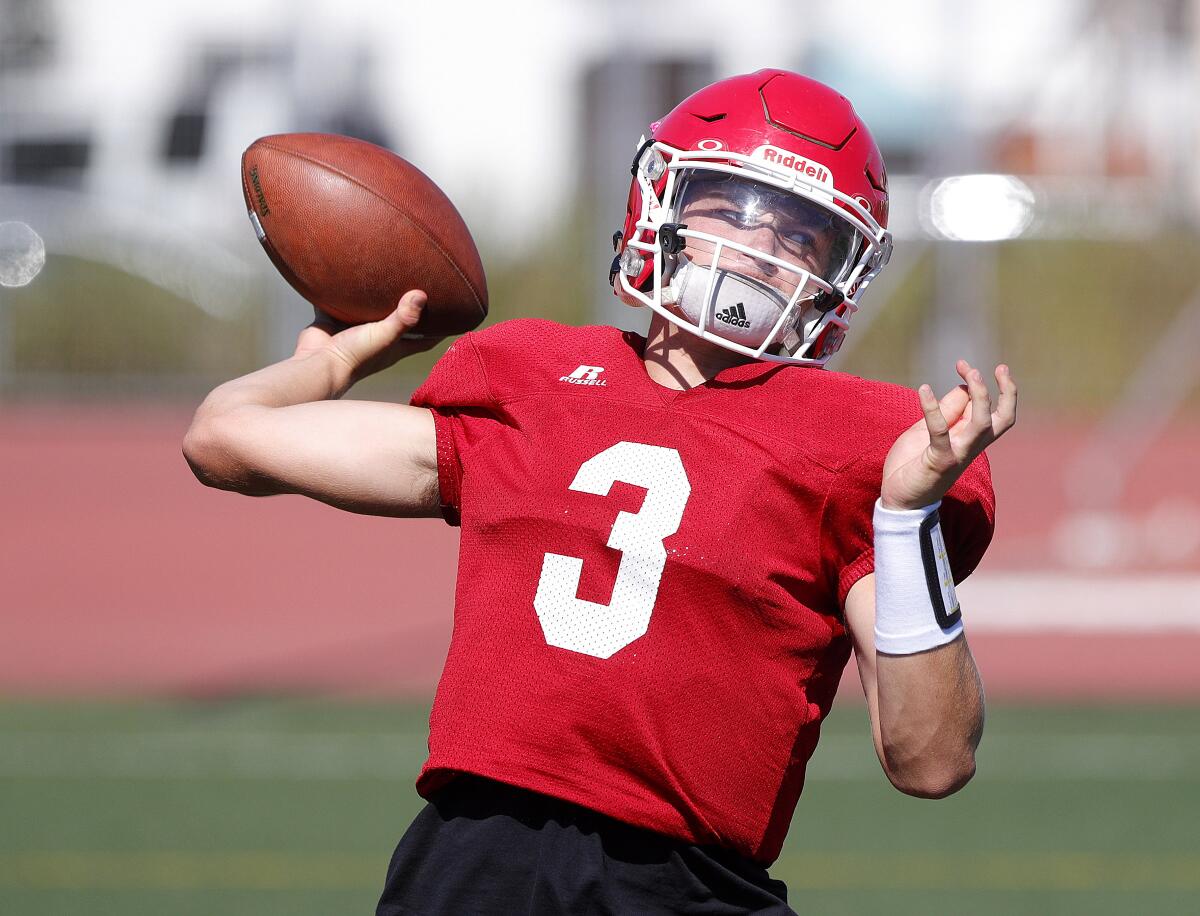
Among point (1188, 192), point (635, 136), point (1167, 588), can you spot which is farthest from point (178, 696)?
point (1188, 192)

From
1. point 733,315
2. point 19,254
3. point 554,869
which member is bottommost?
point 19,254

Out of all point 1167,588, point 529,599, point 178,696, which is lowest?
point 178,696

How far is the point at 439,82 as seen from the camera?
1176 centimetres

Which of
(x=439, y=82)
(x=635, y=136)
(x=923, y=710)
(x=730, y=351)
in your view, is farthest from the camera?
(x=439, y=82)

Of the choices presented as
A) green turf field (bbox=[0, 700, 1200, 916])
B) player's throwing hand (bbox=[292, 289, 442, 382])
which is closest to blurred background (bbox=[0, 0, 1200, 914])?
green turf field (bbox=[0, 700, 1200, 916])

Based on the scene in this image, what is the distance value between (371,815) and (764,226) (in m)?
3.71

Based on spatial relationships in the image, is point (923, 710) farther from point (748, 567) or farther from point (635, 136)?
point (635, 136)

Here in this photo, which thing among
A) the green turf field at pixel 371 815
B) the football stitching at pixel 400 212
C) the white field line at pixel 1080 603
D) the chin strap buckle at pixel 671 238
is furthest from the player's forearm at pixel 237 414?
the white field line at pixel 1080 603

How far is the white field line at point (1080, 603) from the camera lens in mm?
7598

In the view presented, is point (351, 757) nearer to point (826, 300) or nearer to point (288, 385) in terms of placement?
point (288, 385)

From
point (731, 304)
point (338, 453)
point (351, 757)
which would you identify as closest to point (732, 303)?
point (731, 304)

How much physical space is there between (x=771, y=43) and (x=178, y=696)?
620cm

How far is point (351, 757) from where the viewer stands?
573cm

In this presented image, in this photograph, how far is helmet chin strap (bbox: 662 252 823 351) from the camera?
1.68 m
